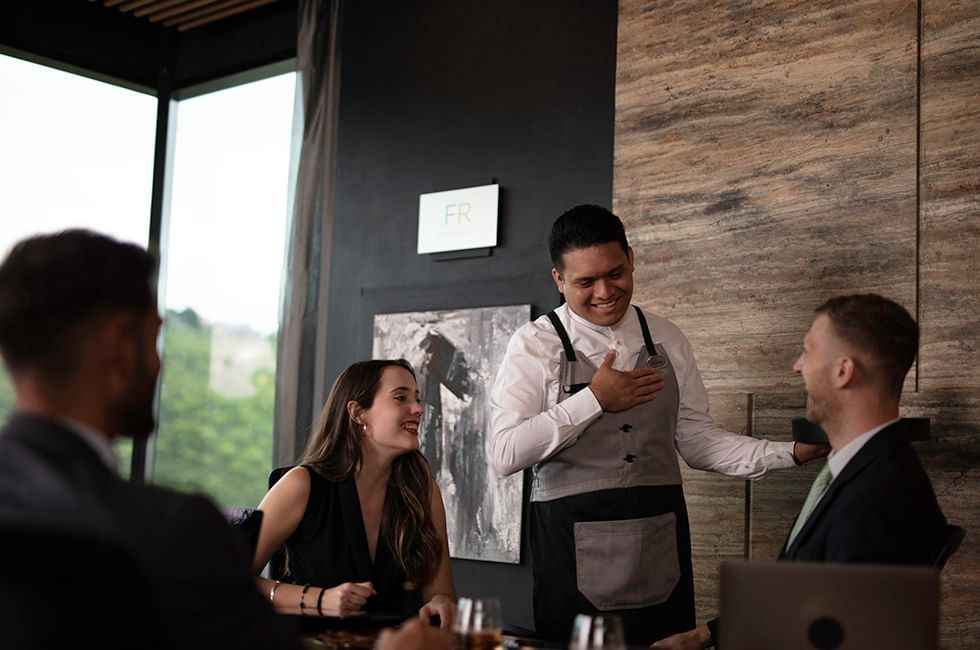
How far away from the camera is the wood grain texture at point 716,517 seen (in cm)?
378

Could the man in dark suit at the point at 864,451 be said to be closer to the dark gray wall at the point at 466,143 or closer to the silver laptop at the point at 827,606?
the silver laptop at the point at 827,606

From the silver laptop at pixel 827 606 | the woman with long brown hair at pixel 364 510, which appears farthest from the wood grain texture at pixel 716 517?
the silver laptop at pixel 827 606

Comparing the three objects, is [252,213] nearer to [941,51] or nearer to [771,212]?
[771,212]

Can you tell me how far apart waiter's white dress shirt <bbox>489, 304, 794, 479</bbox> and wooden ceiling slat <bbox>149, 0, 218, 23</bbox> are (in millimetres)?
3209

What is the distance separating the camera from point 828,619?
1.83 meters

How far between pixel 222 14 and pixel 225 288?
143 centimetres

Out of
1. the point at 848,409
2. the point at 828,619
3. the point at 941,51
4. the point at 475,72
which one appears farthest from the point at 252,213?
the point at 828,619

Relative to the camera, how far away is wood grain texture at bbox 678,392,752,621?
378cm

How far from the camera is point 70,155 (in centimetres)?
588

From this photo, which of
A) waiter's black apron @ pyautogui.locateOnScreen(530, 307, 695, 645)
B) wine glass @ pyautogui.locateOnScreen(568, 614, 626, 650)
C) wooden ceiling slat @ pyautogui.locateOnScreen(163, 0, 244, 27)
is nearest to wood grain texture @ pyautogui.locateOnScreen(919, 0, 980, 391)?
waiter's black apron @ pyautogui.locateOnScreen(530, 307, 695, 645)

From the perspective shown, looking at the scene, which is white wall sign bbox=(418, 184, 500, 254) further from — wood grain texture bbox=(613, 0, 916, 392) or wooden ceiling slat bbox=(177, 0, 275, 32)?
wooden ceiling slat bbox=(177, 0, 275, 32)

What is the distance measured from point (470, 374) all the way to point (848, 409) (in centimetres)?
239

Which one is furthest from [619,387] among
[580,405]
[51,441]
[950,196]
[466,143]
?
[51,441]

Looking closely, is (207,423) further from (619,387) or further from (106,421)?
(106,421)
